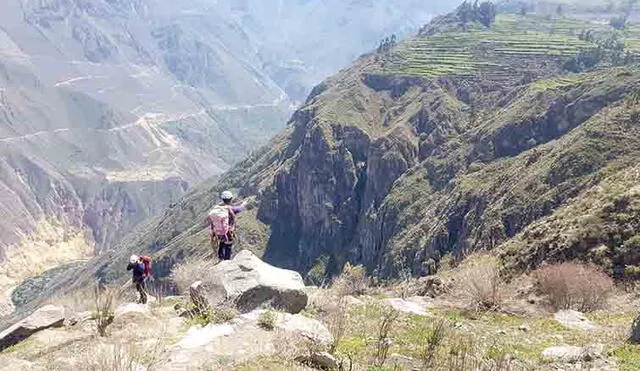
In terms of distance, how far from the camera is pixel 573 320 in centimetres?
2400

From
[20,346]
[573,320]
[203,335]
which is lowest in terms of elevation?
[573,320]

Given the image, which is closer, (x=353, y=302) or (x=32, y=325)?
(x=32, y=325)

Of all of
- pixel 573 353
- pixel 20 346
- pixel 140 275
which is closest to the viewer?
pixel 573 353

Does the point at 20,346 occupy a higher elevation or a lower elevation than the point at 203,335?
lower

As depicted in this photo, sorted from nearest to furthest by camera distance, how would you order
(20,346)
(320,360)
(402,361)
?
(320,360), (402,361), (20,346)

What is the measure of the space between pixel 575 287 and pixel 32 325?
22013 millimetres

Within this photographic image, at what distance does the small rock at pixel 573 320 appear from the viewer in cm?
2289

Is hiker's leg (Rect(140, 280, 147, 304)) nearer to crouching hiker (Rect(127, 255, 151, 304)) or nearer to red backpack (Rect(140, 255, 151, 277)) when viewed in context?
crouching hiker (Rect(127, 255, 151, 304))

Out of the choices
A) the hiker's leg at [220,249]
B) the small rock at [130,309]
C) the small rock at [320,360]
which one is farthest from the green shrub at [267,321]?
the hiker's leg at [220,249]

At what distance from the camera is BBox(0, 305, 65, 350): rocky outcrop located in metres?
22.9

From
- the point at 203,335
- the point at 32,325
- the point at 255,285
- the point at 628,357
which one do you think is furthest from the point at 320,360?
the point at 32,325

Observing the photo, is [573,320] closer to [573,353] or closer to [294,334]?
[573,353]

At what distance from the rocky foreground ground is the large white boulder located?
4 cm

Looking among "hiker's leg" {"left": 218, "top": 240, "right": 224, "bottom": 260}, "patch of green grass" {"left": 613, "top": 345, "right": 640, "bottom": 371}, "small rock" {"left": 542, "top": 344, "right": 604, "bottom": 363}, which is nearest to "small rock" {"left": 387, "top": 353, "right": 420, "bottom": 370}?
"small rock" {"left": 542, "top": 344, "right": 604, "bottom": 363}
